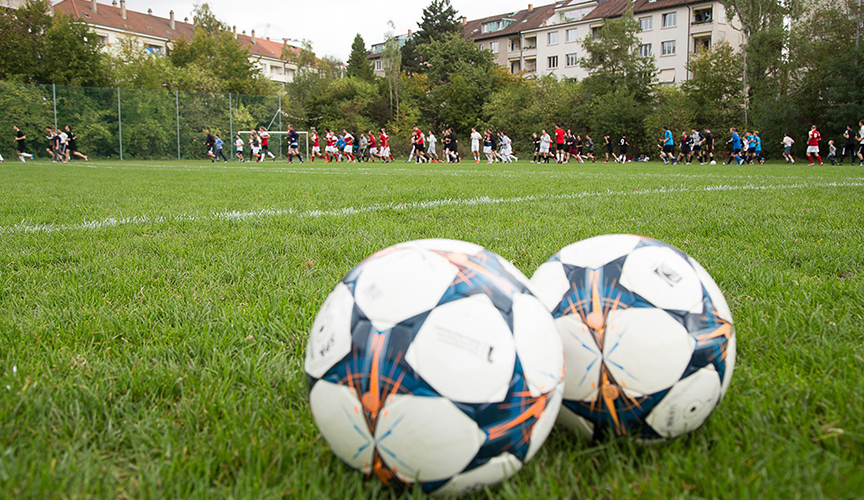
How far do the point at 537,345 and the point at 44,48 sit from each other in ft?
154

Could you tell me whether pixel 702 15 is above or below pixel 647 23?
below

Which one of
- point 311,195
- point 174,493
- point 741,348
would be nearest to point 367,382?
point 174,493

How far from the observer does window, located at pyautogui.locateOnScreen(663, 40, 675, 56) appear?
55.5m

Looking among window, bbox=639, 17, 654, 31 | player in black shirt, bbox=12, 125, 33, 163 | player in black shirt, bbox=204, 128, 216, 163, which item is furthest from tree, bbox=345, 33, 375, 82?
player in black shirt, bbox=12, 125, 33, 163

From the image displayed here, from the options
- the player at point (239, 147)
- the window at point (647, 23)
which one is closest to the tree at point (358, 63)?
the window at point (647, 23)

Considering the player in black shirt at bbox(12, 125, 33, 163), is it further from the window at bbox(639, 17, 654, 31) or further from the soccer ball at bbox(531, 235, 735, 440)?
the window at bbox(639, 17, 654, 31)

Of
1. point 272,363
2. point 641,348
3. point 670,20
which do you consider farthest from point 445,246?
point 670,20

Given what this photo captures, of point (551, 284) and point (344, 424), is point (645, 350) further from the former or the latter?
point (344, 424)

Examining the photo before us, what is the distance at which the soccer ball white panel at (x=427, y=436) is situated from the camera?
1247 mm

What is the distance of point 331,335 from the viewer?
54.2 inches

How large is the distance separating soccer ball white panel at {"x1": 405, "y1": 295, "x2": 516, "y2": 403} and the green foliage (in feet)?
148

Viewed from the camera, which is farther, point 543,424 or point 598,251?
point 598,251

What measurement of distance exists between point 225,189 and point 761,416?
9.11 metres

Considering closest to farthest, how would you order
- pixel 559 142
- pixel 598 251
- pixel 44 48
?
pixel 598 251 → pixel 559 142 → pixel 44 48
